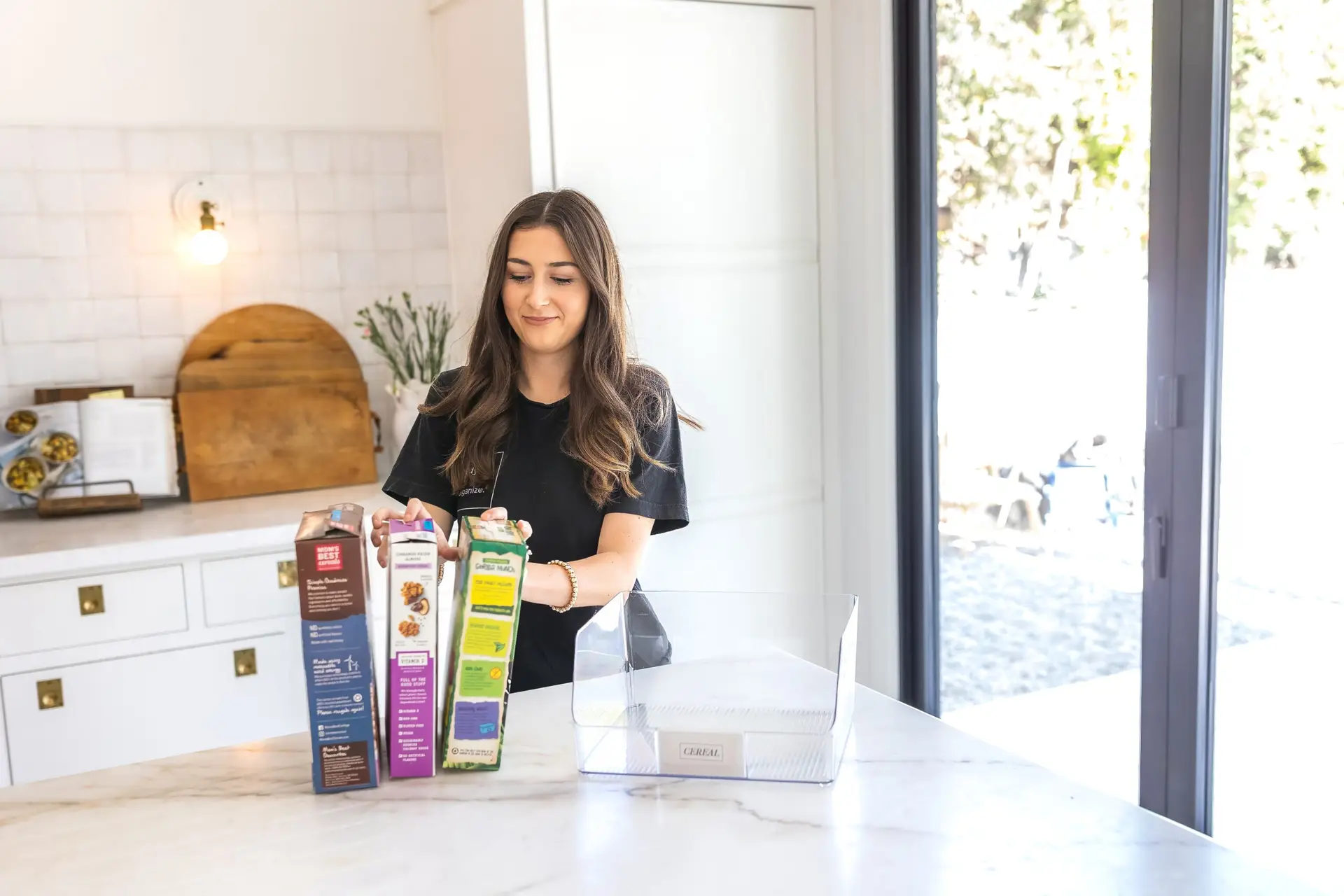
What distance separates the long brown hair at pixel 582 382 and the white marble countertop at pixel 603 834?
0.68 meters

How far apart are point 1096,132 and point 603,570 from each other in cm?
136

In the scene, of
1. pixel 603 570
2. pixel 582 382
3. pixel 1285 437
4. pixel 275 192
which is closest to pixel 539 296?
pixel 582 382

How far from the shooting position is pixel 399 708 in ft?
4.18

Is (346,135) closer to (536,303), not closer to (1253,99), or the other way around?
(536,303)

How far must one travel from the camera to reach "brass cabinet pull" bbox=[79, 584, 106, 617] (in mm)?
2523

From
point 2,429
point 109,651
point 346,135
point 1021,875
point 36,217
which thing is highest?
point 346,135

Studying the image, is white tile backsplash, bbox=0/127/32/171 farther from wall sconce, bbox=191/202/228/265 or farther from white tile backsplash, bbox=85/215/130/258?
wall sconce, bbox=191/202/228/265

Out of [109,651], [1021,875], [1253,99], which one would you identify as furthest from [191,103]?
→ [1021,875]

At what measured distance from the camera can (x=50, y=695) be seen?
2.52m

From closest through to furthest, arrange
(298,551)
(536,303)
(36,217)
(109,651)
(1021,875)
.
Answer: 1. (1021,875)
2. (298,551)
3. (536,303)
4. (109,651)
5. (36,217)

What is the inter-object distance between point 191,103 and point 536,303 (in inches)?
63.1

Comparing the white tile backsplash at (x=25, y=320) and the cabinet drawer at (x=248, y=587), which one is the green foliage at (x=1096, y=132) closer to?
the cabinet drawer at (x=248, y=587)

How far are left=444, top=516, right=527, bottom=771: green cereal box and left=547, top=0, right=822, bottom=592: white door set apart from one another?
4.99 ft

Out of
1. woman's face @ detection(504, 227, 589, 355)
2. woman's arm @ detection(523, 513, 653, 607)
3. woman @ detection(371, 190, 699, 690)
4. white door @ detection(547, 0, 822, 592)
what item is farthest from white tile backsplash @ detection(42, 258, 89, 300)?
woman's arm @ detection(523, 513, 653, 607)
